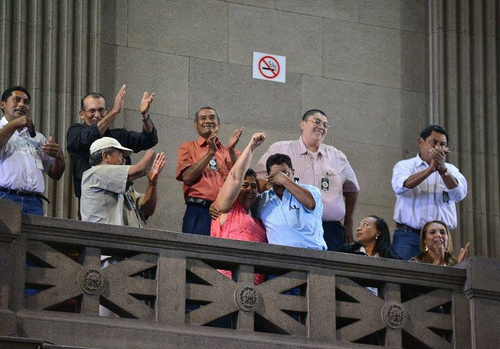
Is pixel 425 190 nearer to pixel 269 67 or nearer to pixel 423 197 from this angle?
pixel 423 197

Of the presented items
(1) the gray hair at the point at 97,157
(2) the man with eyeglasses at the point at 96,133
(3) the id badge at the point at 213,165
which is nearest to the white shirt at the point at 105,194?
(1) the gray hair at the point at 97,157

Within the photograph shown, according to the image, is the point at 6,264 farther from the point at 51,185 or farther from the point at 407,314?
the point at 51,185

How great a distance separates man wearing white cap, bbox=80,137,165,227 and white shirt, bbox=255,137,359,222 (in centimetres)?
228

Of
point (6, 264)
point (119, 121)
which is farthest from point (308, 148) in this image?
point (6, 264)

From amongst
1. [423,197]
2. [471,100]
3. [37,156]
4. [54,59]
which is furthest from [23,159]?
[471,100]

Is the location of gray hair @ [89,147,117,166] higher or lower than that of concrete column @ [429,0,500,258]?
lower

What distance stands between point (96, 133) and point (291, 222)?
2.00 m

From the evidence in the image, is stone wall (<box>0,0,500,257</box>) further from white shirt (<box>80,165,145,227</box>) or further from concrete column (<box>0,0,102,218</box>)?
white shirt (<box>80,165,145,227</box>)

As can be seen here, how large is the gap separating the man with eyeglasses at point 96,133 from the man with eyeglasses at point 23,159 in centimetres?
20

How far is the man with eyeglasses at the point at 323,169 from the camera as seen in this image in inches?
546

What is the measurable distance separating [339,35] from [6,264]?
769cm

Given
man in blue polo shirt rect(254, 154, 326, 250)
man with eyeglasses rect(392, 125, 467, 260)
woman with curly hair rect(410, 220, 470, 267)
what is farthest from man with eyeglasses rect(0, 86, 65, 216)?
man with eyeglasses rect(392, 125, 467, 260)

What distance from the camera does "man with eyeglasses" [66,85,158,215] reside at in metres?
12.9

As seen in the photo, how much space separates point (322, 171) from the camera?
14.2 meters
